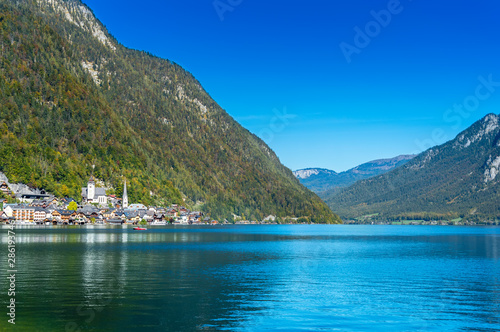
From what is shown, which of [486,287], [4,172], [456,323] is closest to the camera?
[456,323]

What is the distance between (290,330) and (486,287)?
2754 cm

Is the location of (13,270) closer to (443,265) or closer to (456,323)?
(456,323)

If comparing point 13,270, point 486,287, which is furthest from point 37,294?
point 486,287

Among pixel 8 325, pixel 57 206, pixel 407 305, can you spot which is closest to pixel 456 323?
pixel 407 305

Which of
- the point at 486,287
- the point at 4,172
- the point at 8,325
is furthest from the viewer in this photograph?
the point at 4,172

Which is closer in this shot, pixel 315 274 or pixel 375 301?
→ pixel 375 301

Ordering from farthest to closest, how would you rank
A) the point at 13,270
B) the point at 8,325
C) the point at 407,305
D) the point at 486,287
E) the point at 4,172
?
the point at 4,172 → the point at 13,270 → the point at 486,287 → the point at 407,305 → the point at 8,325

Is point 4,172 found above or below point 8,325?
above

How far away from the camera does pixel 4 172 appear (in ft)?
611

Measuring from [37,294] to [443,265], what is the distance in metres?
53.6

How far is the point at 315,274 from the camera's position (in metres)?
57.6

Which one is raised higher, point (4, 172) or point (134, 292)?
point (4, 172)

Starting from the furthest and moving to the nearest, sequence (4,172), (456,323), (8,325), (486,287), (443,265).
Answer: (4,172) < (443,265) < (486,287) < (456,323) < (8,325)

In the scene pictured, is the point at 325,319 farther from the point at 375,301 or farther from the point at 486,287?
the point at 486,287
